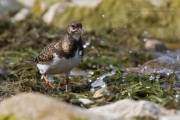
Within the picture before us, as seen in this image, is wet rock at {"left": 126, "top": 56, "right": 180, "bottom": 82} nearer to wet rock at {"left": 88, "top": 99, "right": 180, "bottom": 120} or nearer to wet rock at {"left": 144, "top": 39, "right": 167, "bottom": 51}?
wet rock at {"left": 88, "top": 99, "right": 180, "bottom": 120}

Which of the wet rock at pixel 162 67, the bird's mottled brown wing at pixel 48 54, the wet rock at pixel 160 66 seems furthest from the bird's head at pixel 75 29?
the wet rock at pixel 160 66

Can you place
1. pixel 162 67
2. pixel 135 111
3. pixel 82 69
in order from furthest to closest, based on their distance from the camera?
pixel 82 69 < pixel 162 67 < pixel 135 111

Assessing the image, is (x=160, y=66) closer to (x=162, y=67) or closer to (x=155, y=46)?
(x=162, y=67)

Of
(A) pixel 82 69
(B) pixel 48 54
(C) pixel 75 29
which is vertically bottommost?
(A) pixel 82 69

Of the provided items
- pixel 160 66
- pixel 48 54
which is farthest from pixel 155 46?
pixel 48 54

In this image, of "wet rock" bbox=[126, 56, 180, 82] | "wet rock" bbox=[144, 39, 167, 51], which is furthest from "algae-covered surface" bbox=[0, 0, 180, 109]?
"wet rock" bbox=[126, 56, 180, 82]

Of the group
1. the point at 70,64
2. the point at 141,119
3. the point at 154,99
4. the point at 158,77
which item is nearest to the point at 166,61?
the point at 158,77

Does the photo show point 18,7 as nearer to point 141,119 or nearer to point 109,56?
point 109,56

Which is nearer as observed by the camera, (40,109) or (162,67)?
(40,109)
